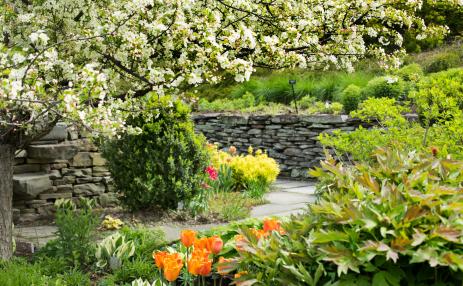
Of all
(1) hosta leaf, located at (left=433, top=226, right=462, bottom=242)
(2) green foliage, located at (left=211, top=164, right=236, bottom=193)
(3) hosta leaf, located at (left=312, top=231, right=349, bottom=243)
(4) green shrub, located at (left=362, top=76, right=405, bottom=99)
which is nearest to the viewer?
(1) hosta leaf, located at (left=433, top=226, right=462, bottom=242)

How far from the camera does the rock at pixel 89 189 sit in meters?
6.70

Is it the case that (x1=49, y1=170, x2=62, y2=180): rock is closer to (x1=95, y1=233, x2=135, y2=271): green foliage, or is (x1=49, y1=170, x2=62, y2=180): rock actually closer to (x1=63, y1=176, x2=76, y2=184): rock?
(x1=63, y1=176, x2=76, y2=184): rock

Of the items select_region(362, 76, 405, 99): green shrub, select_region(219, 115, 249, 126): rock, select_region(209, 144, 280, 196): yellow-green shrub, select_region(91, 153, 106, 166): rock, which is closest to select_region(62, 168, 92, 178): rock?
select_region(91, 153, 106, 166): rock

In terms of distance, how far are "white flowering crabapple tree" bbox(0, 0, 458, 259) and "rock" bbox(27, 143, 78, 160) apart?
1.62 m

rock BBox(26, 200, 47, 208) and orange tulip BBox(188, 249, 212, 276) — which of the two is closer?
orange tulip BBox(188, 249, 212, 276)

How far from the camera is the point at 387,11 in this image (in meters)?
5.16

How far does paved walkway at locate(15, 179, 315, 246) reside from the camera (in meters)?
5.34

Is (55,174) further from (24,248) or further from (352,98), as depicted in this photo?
(352,98)

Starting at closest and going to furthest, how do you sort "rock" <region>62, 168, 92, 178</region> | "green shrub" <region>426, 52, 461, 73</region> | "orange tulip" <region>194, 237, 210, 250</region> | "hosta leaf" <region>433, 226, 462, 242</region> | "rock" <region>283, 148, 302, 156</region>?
"hosta leaf" <region>433, 226, 462, 242</region> → "orange tulip" <region>194, 237, 210, 250</region> → "rock" <region>62, 168, 92, 178</region> → "rock" <region>283, 148, 302, 156</region> → "green shrub" <region>426, 52, 461, 73</region>

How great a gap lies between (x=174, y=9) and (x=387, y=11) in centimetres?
228

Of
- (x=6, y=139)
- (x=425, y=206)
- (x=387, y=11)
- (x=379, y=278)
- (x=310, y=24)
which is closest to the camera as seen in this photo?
(x=379, y=278)

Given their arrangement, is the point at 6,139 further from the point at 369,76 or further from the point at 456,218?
the point at 369,76

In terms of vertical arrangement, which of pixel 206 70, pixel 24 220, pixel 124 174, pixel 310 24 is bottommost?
pixel 24 220

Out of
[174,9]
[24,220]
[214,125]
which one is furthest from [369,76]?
[174,9]
